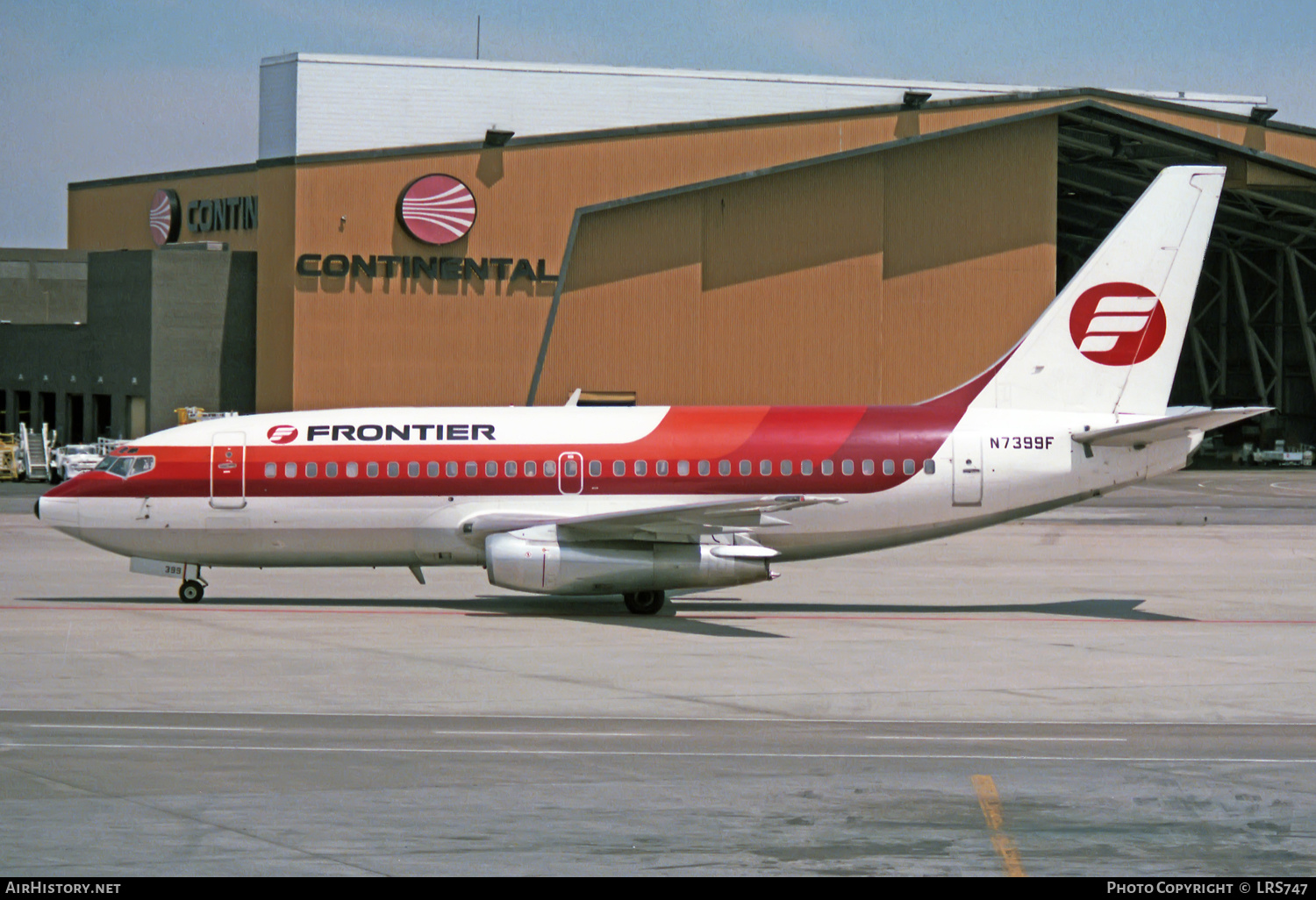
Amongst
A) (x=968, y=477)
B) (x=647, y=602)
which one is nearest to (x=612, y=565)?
(x=647, y=602)

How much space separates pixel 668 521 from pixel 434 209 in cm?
4161

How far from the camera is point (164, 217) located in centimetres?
8375

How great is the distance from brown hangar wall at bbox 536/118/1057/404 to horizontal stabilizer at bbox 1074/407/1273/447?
39.3m

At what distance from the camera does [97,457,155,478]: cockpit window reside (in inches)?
1136

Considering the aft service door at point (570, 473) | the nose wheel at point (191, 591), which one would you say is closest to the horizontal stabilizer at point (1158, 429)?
the aft service door at point (570, 473)

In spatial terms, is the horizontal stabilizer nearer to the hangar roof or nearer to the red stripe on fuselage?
the red stripe on fuselage

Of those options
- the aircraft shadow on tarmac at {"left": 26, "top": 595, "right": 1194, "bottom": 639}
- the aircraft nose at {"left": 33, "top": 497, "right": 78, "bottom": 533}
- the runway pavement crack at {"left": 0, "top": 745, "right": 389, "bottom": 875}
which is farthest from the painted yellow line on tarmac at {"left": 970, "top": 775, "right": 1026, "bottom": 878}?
the aircraft nose at {"left": 33, "top": 497, "right": 78, "bottom": 533}

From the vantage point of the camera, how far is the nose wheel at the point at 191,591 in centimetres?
2898

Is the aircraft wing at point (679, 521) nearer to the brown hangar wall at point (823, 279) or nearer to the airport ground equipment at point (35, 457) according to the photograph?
the brown hangar wall at point (823, 279)

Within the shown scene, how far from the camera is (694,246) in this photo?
67.4 meters

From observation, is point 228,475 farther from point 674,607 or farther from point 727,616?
point 727,616

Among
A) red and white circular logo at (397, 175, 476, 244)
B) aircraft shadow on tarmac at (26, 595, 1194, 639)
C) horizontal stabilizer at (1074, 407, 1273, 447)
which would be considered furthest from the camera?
red and white circular logo at (397, 175, 476, 244)

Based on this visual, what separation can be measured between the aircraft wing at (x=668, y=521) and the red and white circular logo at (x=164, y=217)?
6045 cm

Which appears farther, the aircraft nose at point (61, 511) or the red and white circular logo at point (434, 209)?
the red and white circular logo at point (434, 209)
